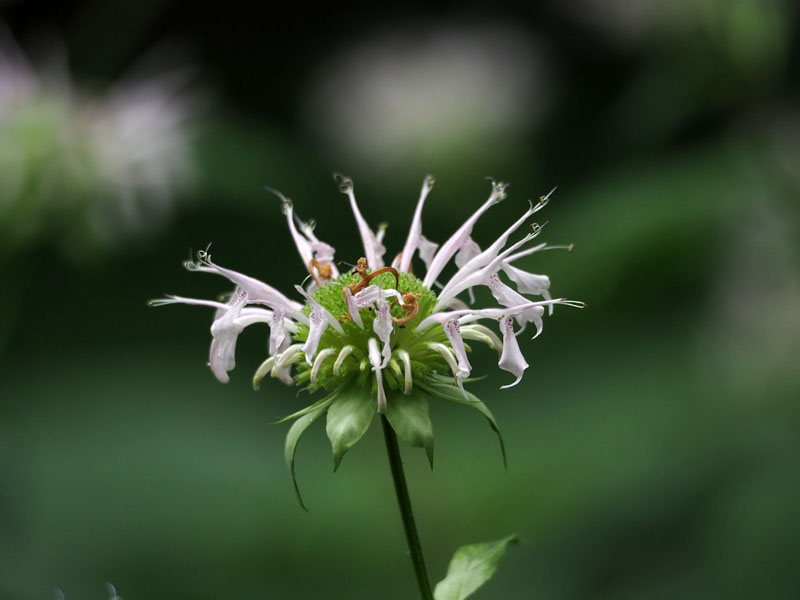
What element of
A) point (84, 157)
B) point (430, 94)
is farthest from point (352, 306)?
point (430, 94)

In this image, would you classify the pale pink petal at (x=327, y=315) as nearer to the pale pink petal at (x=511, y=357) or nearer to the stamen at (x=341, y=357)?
the stamen at (x=341, y=357)

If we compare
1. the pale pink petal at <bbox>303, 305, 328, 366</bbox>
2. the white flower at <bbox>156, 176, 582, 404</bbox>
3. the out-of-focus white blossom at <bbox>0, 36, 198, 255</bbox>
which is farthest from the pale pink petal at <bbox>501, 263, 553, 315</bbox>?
the out-of-focus white blossom at <bbox>0, 36, 198, 255</bbox>

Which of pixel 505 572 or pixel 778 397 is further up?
pixel 778 397

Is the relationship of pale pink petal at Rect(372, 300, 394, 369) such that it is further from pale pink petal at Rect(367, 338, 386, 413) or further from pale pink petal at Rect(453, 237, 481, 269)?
pale pink petal at Rect(453, 237, 481, 269)

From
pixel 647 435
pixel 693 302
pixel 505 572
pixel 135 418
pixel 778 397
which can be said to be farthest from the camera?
pixel 693 302

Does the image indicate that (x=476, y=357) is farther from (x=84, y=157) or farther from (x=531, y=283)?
(x=531, y=283)

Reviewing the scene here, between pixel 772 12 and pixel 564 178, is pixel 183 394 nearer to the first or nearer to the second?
pixel 564 178

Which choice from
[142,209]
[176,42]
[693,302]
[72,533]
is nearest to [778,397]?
[693,302]
